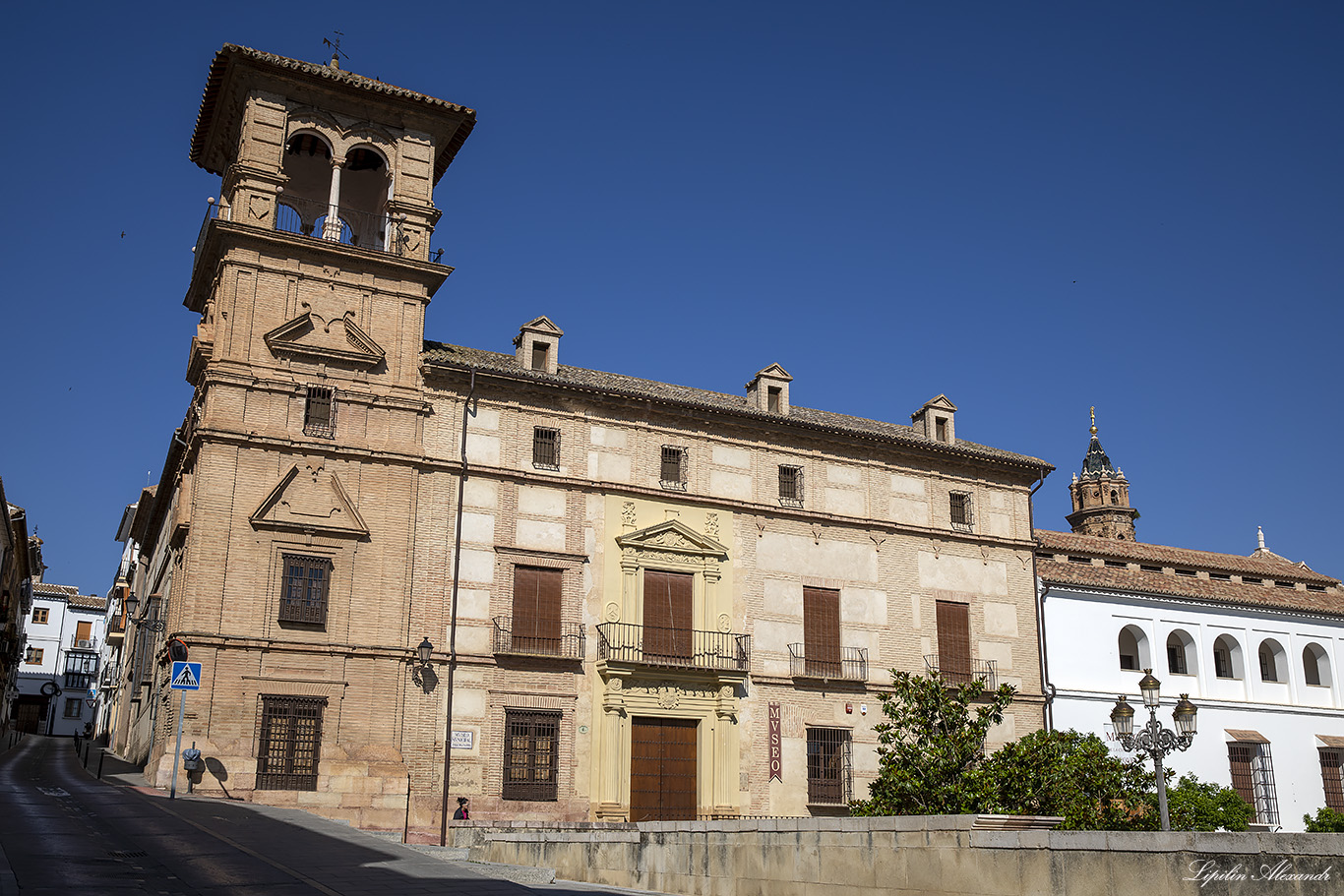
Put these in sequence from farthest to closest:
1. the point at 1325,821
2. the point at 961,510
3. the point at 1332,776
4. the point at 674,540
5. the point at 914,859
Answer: the point at 1332,776, the point at 1325,821, the point at 961,510, the point at 674,540, the point at 914,859

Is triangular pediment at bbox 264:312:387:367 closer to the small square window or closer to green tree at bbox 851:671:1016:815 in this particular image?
green tree at bbox 851:671:1016:815

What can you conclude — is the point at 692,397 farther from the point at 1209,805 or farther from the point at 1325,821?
the point at 1325,821

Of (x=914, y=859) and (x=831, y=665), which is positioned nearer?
(x=914, y=859)

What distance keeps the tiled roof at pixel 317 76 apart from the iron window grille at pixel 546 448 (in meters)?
8.36

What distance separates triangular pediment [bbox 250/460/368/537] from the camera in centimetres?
2583

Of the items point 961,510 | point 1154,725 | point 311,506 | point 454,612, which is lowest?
point 1154,725

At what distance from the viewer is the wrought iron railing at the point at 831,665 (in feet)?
99.3

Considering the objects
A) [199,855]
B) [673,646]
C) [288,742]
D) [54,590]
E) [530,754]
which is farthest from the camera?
[54,590]

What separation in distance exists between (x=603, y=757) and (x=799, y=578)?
732cm

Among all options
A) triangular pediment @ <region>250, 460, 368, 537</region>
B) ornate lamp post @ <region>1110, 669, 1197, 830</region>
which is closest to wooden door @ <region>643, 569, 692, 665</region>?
triangular pediment @ <region>250, 460, 368, 537</region>

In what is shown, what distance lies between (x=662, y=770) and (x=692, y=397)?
10050 mm

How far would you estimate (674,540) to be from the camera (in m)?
29.9

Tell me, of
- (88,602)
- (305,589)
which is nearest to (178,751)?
(305,589)

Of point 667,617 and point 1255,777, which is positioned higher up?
point 667,617
